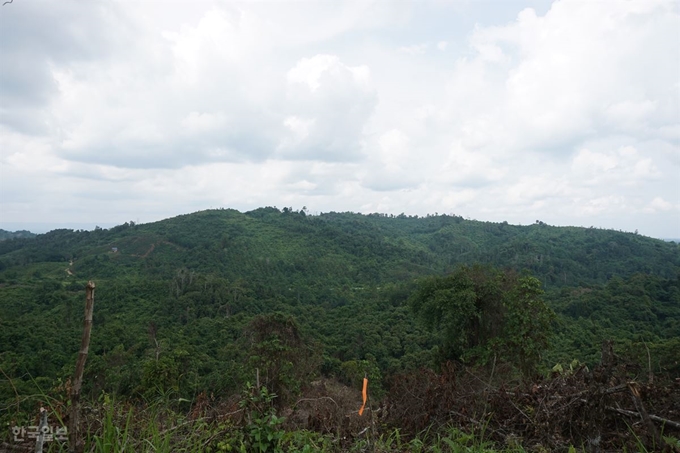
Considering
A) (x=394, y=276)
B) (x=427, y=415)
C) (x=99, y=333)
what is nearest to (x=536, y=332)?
(x=427, y=415)

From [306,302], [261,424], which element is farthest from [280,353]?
[306,302]

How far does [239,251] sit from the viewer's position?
62.7 meters

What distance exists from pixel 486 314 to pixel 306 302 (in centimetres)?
3536

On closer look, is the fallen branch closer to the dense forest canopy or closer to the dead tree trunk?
the dense forest canopy

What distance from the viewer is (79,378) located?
5.20ft

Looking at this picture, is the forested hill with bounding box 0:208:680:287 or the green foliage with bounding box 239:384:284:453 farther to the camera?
the forested hill with bounding box 0:208:680:287

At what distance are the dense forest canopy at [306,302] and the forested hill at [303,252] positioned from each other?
0.41m

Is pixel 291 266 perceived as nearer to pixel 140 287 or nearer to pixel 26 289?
pixel 140 287

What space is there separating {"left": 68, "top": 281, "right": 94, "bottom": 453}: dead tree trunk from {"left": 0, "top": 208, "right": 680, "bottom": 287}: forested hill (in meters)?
52.4

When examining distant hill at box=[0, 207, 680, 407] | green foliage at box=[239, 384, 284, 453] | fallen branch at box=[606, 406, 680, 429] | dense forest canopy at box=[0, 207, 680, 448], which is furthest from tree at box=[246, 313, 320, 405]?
fallen branch at box=[606, 406, 680, 429]

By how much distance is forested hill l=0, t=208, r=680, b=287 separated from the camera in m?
56.4

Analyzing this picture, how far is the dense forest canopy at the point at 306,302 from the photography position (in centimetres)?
1198

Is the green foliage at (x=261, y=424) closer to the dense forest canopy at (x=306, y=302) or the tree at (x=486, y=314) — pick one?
the dense forest canopy at (x=306, y=302)

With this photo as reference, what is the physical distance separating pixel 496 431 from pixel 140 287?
46.5 meters
